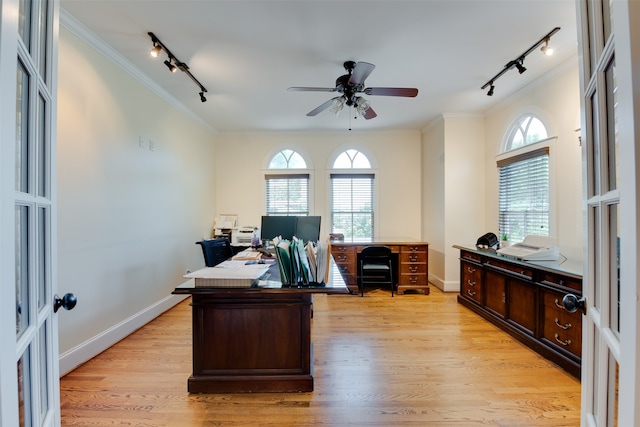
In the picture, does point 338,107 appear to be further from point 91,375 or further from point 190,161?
point 91,375

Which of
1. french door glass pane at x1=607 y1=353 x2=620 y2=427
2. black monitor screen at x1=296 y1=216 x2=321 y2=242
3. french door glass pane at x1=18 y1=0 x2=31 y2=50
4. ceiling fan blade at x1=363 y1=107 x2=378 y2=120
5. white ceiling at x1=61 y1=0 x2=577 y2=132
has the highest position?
white ceiling at x1=61 y1=0 x2=577 y2=132

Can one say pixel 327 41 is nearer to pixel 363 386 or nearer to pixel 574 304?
pixel 574 304

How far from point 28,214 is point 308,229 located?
269 centimetres

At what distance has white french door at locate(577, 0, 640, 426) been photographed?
505 mm

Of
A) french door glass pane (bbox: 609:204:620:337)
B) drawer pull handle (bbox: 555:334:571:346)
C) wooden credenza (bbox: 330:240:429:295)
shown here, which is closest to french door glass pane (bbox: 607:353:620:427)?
french door glass pane (bbox: 609:204:620:337)

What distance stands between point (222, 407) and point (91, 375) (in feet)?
3.90

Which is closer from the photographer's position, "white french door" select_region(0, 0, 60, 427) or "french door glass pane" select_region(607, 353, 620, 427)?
"white french door" select_region(0, 0, 60, 427)

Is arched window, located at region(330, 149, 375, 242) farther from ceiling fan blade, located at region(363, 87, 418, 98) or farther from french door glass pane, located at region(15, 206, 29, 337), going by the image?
french door glass pane, located at region(15, 206, 29, 337)

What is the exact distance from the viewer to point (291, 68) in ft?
9.57

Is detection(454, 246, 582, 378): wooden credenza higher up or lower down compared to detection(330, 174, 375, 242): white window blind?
lower down

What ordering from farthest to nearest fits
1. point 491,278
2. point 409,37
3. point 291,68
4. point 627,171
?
point 491,278
point 291,68
point 409,37
point 627,171

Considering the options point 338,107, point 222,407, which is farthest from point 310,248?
point 338,107

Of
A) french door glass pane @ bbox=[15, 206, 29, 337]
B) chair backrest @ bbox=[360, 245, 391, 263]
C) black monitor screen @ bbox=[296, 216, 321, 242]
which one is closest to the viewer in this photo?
french door glass pane @ bbox=[15, 206, 29, 337]

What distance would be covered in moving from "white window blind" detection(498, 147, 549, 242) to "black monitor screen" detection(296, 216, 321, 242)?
259cm
